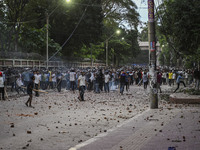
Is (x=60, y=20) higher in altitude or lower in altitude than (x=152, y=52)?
higher

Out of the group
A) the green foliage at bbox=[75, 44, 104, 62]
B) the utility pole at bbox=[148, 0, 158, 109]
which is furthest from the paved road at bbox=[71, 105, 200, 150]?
the green foliage at bbox=[75, 44, 104, 62]

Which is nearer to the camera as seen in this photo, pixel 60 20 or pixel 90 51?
pixel 60 20

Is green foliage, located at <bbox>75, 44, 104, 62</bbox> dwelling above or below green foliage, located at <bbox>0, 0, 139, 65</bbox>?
below

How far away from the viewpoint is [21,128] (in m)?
9.38

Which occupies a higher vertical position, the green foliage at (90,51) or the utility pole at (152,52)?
the green foliage at (90,51)

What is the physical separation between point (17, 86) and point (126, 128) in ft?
50.0

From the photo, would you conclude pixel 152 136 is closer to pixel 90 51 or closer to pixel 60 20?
pixel 60 20

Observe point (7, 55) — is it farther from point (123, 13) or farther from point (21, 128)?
point (123, 13)

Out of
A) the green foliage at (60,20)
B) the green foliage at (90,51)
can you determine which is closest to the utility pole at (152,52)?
the green foliage at (60,20)

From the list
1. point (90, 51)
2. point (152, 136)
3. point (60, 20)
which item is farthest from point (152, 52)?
point (90, 51)

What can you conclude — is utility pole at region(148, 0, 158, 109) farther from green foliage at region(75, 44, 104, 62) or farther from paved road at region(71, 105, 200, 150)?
green foliage at region(75, 44, 104, 62)

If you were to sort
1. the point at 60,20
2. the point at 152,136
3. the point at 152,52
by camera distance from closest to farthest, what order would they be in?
the point at 152,136 → the point at 152,52 → the point at 60,20

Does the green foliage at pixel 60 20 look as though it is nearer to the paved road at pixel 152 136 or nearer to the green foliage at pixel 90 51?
the green foliage at pixel 90 51

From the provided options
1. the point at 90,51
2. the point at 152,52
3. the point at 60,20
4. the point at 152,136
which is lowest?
the point at 152,136
